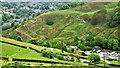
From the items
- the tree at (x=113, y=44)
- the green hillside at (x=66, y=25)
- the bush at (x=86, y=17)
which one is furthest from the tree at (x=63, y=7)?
the tree at (x=113, y=44)

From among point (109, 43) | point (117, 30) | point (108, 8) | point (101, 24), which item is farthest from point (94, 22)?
point (109, 43)

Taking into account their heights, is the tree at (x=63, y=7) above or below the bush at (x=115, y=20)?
above

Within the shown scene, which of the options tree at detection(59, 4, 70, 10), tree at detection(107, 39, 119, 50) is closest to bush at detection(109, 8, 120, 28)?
tree at detection(107, 39, 119, 50)

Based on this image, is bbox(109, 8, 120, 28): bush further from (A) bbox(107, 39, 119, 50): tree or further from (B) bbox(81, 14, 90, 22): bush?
(A) bbox(107, 39, 119, 50): tree

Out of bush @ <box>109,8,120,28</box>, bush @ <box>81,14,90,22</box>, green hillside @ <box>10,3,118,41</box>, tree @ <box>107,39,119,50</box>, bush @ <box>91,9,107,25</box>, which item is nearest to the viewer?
tree @ <box>107,39,119,50</box>

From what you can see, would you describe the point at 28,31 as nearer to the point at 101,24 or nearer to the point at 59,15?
the point at 59,15

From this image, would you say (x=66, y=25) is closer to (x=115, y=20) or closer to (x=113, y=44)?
(x=115, y=20)

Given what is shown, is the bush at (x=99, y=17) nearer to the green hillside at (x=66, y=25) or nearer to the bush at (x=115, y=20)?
the green hillside at (x=66, y=25)

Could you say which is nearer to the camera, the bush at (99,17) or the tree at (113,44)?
the tree at (113,44)
